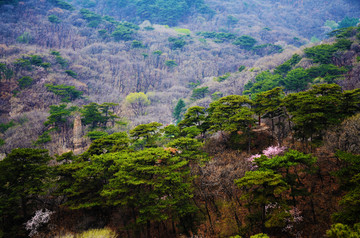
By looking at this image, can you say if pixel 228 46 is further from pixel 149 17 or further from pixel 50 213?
pixel 50 213

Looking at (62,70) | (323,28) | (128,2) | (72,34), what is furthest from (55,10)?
(323,28)

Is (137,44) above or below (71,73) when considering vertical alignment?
above

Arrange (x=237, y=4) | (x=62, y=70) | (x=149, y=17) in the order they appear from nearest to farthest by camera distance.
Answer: (x=62, y=70) < (x=149, y=17) < (x=237, y=4)

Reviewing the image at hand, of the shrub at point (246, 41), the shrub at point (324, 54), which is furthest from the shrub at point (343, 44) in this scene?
the shrub at point (246, 41)

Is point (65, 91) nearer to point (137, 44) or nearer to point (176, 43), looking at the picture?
point (137, 44)

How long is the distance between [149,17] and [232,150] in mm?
99465

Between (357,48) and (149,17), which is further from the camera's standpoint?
(149,17)

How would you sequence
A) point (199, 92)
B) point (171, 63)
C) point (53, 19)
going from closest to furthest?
point (199, 92) < point (171, 63) < point (53, 19)

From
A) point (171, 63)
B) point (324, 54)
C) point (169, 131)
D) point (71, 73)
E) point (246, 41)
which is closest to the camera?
point (169, 131)

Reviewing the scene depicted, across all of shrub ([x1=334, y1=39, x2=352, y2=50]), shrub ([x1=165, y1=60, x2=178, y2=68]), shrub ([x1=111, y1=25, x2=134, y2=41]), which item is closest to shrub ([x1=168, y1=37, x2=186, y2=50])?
shrub ([x1=165, y1=60, x2=178, y2=68])

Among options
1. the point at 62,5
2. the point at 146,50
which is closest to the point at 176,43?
the point at 146,50

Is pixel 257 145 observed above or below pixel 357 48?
below

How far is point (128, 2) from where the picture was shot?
10481cm

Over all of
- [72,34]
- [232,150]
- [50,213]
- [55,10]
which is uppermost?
[55,10]
